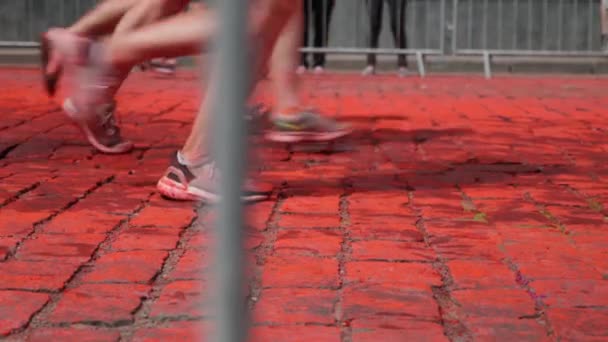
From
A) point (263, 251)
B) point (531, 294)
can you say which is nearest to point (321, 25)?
Answer: point (263, 251)

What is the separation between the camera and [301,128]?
6.27 metres

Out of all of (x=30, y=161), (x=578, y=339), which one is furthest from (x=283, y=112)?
(x=578, y=339)

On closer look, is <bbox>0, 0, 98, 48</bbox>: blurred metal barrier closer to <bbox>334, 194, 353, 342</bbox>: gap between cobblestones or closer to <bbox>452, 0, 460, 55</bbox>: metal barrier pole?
<bbox>452, 0, 460, 55</bbox>: metal barrier pole

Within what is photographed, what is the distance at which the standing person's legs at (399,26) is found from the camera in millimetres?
14383

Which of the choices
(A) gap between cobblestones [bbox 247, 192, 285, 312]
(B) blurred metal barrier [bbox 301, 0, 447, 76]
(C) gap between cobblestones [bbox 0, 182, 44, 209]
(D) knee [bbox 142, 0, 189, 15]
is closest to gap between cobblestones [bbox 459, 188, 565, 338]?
(A) gap between cobblestones [bbox 247, 192, 285, 312]

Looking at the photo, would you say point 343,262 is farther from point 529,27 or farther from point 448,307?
point 529,27

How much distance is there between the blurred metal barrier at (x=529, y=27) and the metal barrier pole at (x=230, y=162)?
538 inches

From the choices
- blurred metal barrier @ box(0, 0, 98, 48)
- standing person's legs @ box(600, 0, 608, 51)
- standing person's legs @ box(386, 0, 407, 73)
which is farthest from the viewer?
blurred metal barrier @ box(0, 0, 98, 48)

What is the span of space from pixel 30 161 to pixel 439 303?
3.00 m

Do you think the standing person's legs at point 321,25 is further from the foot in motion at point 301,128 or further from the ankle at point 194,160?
the ankle at point 194,160

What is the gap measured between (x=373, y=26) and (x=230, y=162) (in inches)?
523

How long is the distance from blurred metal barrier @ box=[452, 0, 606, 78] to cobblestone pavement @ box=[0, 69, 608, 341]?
293 inches

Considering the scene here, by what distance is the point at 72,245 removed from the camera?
3.95 metres

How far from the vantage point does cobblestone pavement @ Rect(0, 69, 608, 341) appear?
3.10 m
